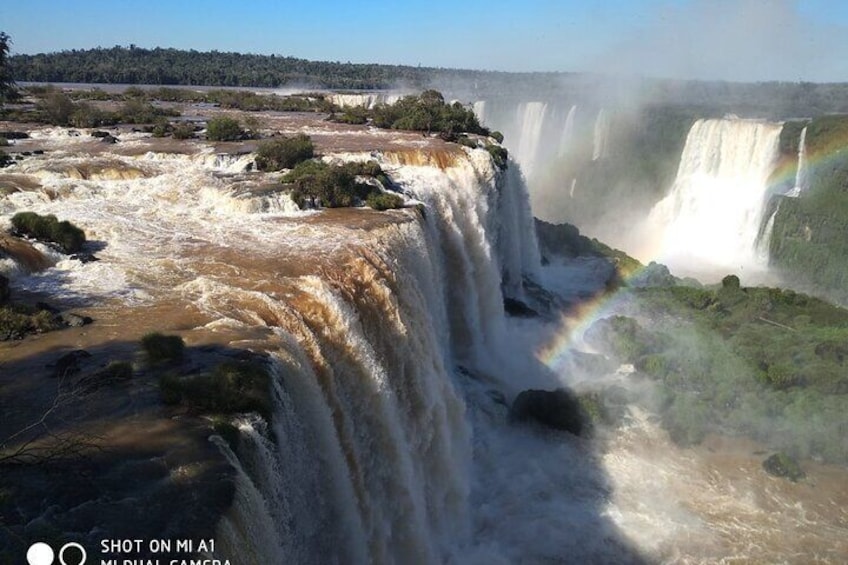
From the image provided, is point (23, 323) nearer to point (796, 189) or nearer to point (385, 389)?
point (385, 389)

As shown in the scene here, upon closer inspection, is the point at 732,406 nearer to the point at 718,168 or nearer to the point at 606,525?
the point at 606,525

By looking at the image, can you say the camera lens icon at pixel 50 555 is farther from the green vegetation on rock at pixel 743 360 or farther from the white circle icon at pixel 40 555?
the green vegetation on rock at pixel 743 360

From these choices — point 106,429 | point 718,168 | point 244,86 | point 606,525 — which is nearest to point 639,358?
point 606,525

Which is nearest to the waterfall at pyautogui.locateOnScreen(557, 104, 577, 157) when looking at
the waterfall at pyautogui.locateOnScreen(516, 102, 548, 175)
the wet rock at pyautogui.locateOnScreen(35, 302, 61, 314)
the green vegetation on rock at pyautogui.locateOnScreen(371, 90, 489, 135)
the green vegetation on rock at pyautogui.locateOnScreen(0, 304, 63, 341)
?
the waterfall at pyautogui.locateOnScreen(516, 102, 548, 175)

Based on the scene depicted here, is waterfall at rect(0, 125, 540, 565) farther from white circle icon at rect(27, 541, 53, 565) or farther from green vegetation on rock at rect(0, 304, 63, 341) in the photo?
white circle icon at rect(27, 541, 53, 565)

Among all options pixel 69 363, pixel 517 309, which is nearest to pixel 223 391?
pixel 69 363

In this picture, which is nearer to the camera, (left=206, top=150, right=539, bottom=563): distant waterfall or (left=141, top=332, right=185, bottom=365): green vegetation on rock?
(left=206, top=150, right=539, bottom=563): distant waterfall

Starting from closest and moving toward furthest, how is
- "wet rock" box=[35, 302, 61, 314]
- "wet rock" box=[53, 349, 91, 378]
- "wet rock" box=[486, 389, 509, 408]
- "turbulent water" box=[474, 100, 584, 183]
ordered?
1. "wet rock" box=[53, 349, 91, 378]
2. "wet rock" box=[35, 302, 61, 314]
3. "wet rock" box=[486, 389, 509, 408]
4. "turbulent water" box=[474, 100, 584, 183]

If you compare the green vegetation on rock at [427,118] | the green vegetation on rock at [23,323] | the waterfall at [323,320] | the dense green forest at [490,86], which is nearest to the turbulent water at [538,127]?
the dense green forest at [490,86]
